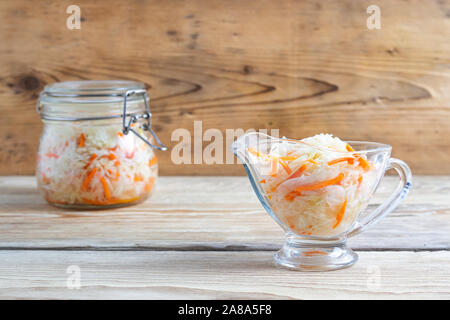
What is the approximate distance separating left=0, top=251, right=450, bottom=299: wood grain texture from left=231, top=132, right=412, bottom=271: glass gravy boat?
0.12 feet

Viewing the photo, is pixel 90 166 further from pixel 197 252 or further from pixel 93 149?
pixel 197 252

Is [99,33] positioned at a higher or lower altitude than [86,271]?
higher

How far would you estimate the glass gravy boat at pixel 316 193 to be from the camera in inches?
28.0

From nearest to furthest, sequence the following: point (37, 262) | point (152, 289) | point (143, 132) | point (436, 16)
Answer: point (152, 289) → point (37, 262) → point (143, 132) → point (436, 16)

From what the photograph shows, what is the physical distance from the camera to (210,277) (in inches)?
27.7

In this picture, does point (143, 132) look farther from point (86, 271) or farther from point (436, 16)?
point (436, 16)

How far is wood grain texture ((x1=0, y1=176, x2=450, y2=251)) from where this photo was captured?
33.6 inches

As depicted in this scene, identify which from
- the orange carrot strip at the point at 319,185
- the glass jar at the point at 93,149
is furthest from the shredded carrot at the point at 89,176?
the orange carrot strip at the point at 319,185

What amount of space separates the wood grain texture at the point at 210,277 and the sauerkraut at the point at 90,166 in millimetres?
230

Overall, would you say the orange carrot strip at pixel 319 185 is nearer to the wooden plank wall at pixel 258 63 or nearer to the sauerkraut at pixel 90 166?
the sauerkraut at pixel 90 166

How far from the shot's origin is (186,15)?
1365 millimetres

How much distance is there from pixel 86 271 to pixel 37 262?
9 cm

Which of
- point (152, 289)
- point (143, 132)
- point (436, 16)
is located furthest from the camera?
point (436, 16)

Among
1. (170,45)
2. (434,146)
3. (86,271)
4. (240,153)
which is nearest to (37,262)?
(86,271)
